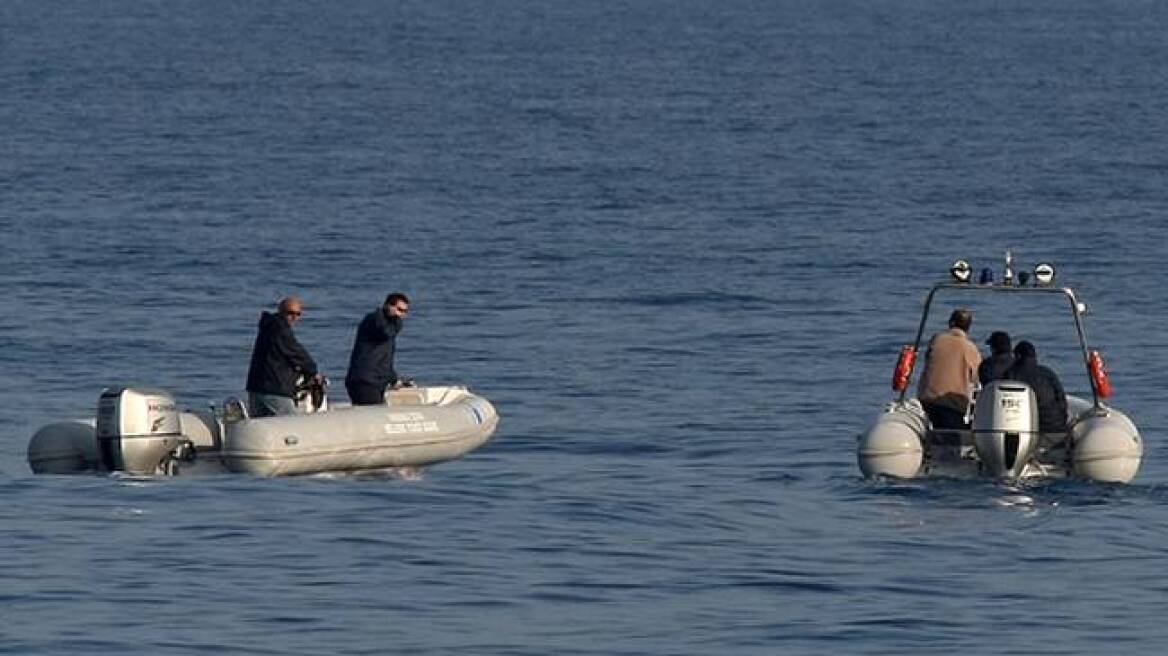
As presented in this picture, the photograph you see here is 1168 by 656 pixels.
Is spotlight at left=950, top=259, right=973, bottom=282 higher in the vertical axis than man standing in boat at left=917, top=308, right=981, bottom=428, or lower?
higher

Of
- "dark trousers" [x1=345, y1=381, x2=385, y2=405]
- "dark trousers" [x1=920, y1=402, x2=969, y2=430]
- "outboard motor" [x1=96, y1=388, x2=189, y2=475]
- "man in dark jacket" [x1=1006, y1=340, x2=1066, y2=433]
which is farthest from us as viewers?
"dark trousers" [x1=345, y1=381, x2=385, y2=405]

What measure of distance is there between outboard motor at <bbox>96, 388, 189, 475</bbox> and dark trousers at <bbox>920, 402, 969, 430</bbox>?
19.6 ft

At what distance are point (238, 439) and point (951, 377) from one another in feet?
18.6

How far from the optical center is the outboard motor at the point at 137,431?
78.9 feet

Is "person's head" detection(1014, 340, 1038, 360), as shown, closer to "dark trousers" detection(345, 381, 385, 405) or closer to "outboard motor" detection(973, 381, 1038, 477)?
"outboard motor" detection(973, 381, 1038, 477)

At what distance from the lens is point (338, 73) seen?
94125 mm

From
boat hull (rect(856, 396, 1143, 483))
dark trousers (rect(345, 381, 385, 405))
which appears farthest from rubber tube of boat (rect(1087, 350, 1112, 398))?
dark trousers (rect(345, 381, 385, 405))

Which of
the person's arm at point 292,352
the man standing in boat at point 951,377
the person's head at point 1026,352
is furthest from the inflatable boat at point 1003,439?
the person's arm at point 292,352

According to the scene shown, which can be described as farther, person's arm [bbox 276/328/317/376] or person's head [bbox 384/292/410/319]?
person's head [bbox 384/292/410/319]

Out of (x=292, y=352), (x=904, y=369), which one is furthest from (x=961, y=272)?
(x=292, y=352)

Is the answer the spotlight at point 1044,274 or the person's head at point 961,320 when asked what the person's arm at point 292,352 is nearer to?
the person's head at point 961,320

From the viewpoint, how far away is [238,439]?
24.3 m

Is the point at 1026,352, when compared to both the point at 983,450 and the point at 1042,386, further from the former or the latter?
the point at 983,450

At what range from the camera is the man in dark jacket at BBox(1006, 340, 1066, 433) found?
24.8m
